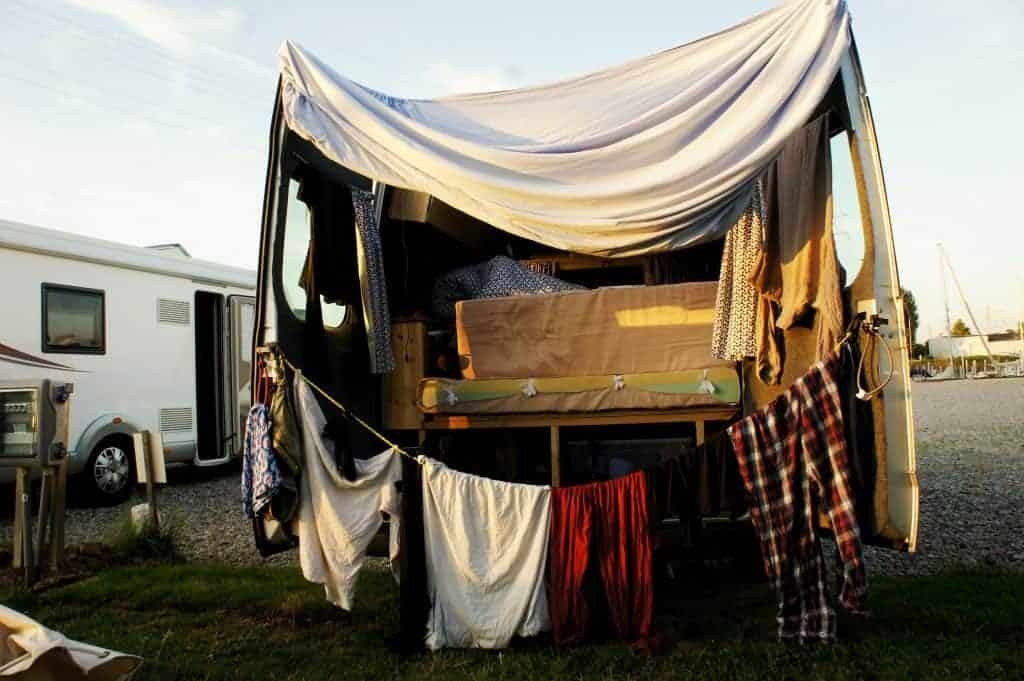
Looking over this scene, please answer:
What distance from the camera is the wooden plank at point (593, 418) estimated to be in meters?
4.39

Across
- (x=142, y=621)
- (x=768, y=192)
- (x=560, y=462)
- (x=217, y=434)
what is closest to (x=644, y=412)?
(x=560, y=462)

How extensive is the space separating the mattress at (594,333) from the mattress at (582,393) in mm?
149

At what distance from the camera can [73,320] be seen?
883 cm

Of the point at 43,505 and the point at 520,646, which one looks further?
the point at 43,505

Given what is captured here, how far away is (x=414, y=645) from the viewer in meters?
3.83

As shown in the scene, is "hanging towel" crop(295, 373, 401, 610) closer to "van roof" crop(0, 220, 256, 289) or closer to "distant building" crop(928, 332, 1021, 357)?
"van roof" crop(0, 220, 256, 289)

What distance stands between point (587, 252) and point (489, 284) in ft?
6.15

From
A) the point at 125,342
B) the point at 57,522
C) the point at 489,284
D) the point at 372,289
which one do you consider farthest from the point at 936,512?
the point at 125,342

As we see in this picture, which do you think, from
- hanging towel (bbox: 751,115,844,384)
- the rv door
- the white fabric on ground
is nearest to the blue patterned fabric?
the white fabric on ground

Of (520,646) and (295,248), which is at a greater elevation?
(295,248)

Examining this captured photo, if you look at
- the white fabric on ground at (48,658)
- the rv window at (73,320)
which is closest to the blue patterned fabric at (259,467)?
the white fabric on ground at (48,658)

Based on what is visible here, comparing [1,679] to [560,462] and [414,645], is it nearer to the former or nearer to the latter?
[414,645]

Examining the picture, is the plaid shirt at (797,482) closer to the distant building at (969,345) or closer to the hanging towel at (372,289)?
the hanging towel at (372,289)

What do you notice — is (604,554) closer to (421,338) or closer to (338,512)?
(338,512)
